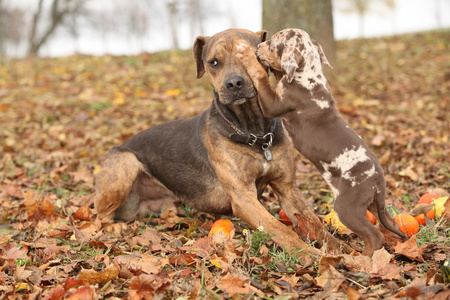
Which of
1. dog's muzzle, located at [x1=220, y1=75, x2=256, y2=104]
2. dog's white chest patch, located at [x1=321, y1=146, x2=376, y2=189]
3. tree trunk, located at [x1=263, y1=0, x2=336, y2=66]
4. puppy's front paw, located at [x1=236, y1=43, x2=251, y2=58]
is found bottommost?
dog's white chest patch, located at [x1=321, y1=146, x2=376, y2=189]

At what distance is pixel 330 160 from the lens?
3.63 m

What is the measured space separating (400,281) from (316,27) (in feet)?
21.7

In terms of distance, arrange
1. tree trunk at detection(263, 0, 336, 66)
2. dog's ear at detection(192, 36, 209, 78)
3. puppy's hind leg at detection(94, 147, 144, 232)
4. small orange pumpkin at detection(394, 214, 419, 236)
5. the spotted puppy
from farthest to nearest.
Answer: tree trunk at detection(263, 0, 336, 66) → puppy's hind leg at detection(94, 147, 144, 232) → dog's ear at detection(192, 36, 209, 78) → small orange pumpkin at detection(394, 214, 419, 236) → the spotted puppy

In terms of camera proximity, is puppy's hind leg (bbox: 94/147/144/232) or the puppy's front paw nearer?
the puppy's front paw

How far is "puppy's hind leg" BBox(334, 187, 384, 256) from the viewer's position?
3.38 meters

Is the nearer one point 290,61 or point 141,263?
point 141,263

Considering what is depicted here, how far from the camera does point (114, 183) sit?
506cm

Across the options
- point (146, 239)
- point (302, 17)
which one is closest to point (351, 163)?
point (146, 239)

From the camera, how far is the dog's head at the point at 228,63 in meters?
4.08

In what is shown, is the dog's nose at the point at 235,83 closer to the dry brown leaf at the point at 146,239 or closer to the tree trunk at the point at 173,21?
the dry brown leaf at the point at 146,239

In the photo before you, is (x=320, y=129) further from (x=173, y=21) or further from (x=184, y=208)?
(x=173, y=21)

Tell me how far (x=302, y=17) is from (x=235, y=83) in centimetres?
485

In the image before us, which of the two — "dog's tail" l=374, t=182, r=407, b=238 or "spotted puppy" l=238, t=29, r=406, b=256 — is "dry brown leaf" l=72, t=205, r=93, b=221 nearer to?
"spotted puppy" l=238, t=29, r=406, b=256

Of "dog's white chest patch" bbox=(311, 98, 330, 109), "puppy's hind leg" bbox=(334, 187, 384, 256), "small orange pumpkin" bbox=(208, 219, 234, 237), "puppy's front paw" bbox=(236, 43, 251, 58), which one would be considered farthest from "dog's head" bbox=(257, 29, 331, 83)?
"small orange pumpkin" bbox=(208, 219, 234, 237)
